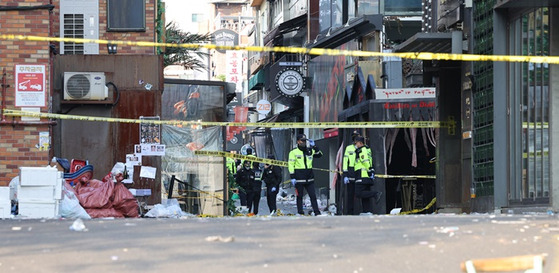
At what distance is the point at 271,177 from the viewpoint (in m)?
32.4

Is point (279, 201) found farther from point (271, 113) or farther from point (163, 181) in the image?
point (271, 113)

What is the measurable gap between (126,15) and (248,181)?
9.30 meters

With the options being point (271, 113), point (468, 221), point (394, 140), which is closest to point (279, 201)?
point (394, 140)

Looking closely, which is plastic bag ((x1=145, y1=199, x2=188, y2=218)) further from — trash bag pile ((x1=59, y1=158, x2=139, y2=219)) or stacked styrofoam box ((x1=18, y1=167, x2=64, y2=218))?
stacked styrofoam box ((x1=18, y1=167, x2=64, y2=218))

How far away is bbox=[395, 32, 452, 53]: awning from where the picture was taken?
69.5 ft

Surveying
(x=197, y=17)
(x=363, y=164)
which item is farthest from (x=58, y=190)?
(x=197, y=17)

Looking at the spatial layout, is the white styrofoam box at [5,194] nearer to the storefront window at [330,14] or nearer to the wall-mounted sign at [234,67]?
the storefront window at [330,14]

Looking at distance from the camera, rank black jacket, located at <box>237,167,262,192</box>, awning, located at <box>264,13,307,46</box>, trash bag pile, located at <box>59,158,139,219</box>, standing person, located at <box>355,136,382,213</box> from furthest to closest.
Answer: awning, located at <box>264,13,307,46</box> → black jacket, located at <box>237,167,262,192</box> → standing person, located at <box>355,136,382,213</box> → trash bag pile, located at <box>59,158,139,219</box>

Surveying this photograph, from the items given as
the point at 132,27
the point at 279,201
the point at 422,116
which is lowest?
the point at 279,201

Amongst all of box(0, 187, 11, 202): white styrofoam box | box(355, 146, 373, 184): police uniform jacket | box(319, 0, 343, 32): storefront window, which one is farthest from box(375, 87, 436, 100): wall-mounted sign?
box(319, 0, 343, 32): storefront window

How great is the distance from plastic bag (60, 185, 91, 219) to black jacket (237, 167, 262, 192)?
47.7 ft

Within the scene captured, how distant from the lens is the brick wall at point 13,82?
19984 millimetres

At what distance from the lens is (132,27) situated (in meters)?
24.7

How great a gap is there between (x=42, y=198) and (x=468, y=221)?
277 inches
